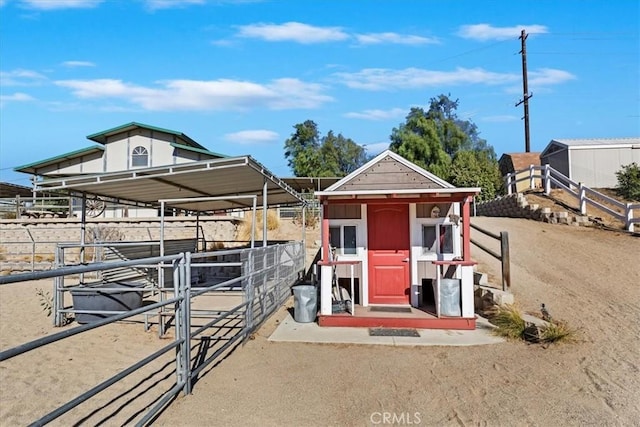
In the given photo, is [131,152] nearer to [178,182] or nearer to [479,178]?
[178,182]

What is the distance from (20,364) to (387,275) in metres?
6.05

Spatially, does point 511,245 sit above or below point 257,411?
above

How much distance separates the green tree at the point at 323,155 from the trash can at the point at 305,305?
32.4 metres

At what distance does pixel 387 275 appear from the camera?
8.63 meters

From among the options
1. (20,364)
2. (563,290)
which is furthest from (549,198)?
(20,364)

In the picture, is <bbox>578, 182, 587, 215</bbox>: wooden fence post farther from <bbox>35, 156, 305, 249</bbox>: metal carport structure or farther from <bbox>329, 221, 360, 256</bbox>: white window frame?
<bbox>329, 221, 360, 256</bbox>: white window frame

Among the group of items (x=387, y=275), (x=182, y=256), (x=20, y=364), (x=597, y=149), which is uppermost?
(x=597, y=149)

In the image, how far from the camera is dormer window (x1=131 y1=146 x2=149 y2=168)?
78.3ft

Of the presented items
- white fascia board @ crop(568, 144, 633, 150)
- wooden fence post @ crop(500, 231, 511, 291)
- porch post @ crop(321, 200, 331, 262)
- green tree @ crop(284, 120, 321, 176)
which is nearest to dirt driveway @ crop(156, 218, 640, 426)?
wooden fence post @ crop(500, 231, 511, 291)

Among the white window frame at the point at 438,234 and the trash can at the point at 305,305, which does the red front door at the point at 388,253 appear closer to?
the white window frame at the point at 438,234

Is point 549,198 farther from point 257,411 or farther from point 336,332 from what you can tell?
Answer: point 257,411

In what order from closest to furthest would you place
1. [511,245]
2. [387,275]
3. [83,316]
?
[83,316], [387,275], [511,245]

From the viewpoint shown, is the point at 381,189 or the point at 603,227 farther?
the point at 603,227

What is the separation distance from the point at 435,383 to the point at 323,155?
143ft
